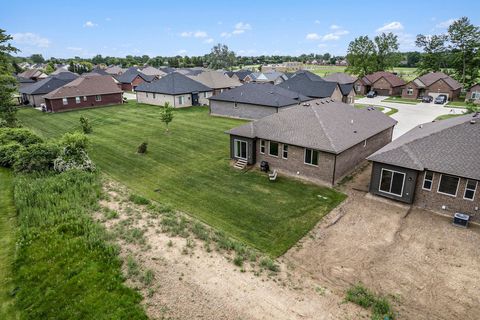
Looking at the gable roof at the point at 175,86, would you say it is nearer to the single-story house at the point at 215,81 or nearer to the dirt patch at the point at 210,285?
the single-story house at the point at 215,81

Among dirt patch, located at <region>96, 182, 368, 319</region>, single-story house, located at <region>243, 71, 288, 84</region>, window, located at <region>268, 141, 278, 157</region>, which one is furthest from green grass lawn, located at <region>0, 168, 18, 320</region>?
single-story house, located at <region>243, 71, 288, 84</region>

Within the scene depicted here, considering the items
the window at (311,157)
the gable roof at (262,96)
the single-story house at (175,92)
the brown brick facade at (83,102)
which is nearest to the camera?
the window at (311,157)

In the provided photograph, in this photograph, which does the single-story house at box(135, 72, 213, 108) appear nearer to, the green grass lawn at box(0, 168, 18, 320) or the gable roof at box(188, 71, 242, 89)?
the gable roof at box(188, 71, 242, 89)

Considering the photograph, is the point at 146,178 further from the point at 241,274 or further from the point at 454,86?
the point at 454,86

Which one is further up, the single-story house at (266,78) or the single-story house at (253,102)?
the single-story house at (266,78)

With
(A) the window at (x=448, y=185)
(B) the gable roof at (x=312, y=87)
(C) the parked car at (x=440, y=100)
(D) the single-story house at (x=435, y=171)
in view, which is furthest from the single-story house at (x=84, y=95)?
(C) the parked car at (x=440, y=100)

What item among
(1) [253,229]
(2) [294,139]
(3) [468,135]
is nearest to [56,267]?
(1) [253,229]
